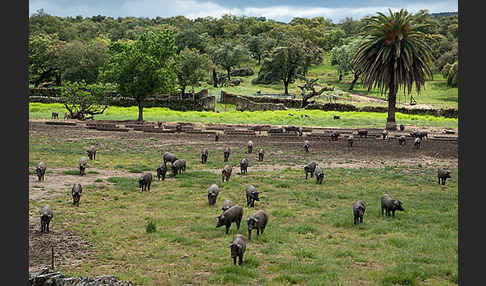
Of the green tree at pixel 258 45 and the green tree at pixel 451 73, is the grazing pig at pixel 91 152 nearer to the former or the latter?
the green tree at pixel 451 73

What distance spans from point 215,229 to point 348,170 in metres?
14.1

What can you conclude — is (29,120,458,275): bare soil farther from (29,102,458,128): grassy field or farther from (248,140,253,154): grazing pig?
(29,102,458,128): grassy field

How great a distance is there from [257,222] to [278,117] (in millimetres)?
44749

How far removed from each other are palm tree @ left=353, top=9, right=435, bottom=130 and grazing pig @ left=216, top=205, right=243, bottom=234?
109 feet

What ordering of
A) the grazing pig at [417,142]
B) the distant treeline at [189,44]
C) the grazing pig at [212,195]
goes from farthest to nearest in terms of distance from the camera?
the distant treeline at [189,44]
the grazing pig at [417,142]
the grazing pig at [212,195]

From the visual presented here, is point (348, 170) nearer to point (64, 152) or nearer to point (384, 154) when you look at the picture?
point (384, 154)

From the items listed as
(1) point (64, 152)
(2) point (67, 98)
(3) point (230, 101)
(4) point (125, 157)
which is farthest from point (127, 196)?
(3) point (230, 101)

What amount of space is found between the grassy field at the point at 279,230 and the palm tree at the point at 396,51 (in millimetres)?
21950

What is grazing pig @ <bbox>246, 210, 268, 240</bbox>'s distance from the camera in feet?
48.5

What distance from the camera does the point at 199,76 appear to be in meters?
82.4

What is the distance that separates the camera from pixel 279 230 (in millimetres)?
15875

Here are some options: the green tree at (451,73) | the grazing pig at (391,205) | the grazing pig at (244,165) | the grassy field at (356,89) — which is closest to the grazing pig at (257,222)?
the grazing pig at (391,205)

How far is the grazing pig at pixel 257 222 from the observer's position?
48.5ft

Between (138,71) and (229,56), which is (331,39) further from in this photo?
(138,71)
